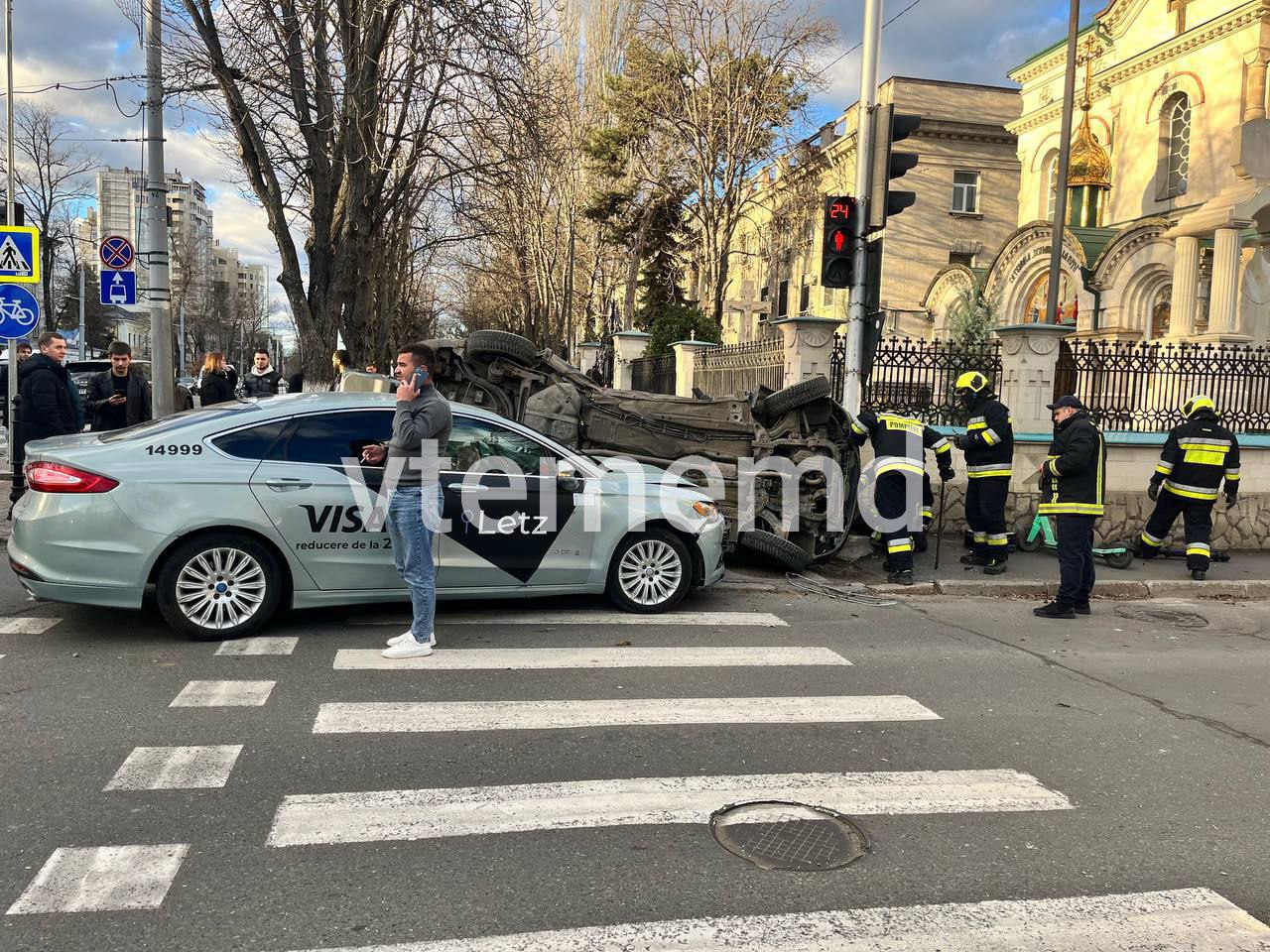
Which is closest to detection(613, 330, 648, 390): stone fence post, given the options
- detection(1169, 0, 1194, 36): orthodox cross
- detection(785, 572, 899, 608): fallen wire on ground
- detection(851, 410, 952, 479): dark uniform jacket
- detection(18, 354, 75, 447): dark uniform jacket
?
detection(851, 410, 952, 479): dark uniform jacket

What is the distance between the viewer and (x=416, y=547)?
233 inches

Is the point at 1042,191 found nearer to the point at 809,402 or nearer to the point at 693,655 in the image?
the point at 809,402

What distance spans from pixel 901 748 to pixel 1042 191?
3143 cm

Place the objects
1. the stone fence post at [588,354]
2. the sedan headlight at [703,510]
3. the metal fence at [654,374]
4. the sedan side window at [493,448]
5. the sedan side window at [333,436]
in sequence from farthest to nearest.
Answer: the stone fence post at [588,354] → the metal fence at [654,374] → the sedan headlight at [703,510] → the sedan side window at [493,448] → the sedan side window at [333,436]

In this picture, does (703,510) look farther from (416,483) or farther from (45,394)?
(45,394)

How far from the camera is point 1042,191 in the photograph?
1240 inches

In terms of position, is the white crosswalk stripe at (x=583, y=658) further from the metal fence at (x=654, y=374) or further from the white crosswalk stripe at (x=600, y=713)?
the metal fence at (x=654, y=374)

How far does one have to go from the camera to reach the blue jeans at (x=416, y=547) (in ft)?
19.3

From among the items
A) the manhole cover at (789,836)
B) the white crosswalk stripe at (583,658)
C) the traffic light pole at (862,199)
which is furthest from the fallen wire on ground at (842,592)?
the manhole cover at (789,836)

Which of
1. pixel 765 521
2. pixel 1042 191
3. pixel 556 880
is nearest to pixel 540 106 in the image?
pixel 765 521

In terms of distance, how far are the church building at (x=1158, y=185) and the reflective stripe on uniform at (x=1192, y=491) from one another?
9698mm

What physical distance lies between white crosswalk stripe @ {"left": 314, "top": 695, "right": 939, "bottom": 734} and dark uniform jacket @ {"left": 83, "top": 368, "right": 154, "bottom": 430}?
23.5 feet

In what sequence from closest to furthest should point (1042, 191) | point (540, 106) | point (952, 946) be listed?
point (952, 946) < point (540, 106) < point (1042, 191)

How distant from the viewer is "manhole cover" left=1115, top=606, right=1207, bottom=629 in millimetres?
8188
